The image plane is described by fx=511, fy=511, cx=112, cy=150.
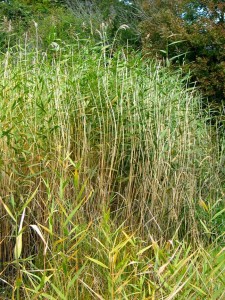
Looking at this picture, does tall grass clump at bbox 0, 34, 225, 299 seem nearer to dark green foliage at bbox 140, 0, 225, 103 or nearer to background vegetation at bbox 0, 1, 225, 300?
background vegetation at bbox 0, 1, 225, 300

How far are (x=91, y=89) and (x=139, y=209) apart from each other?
34.7 inches

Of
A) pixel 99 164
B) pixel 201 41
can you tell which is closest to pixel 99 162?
pixel 99 164

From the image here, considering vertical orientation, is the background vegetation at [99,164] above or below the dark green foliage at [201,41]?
below

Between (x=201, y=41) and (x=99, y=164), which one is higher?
(x=201, y=41)

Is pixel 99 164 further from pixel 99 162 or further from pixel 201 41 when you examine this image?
pixel 201 41

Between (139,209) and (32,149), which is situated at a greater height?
(32,149)

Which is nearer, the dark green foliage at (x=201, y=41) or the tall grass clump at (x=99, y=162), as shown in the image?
the tall grass clump at (x=99, y=162)

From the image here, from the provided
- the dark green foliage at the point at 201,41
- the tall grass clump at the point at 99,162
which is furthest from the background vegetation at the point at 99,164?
the dark green foliage at the point at 201,41

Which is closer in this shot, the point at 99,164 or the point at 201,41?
the point at 99,164

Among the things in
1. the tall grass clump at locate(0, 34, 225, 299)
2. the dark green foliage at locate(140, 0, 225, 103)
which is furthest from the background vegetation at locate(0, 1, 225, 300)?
the dark green foliage at locate(140, 0, 225, 103)

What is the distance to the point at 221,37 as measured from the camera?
6.34 m

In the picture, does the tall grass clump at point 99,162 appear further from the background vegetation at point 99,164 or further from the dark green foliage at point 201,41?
the dark green foliage at point 201,41

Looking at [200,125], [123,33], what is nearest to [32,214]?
[200,125]

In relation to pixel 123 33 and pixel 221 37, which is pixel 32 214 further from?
pixel 123 33
